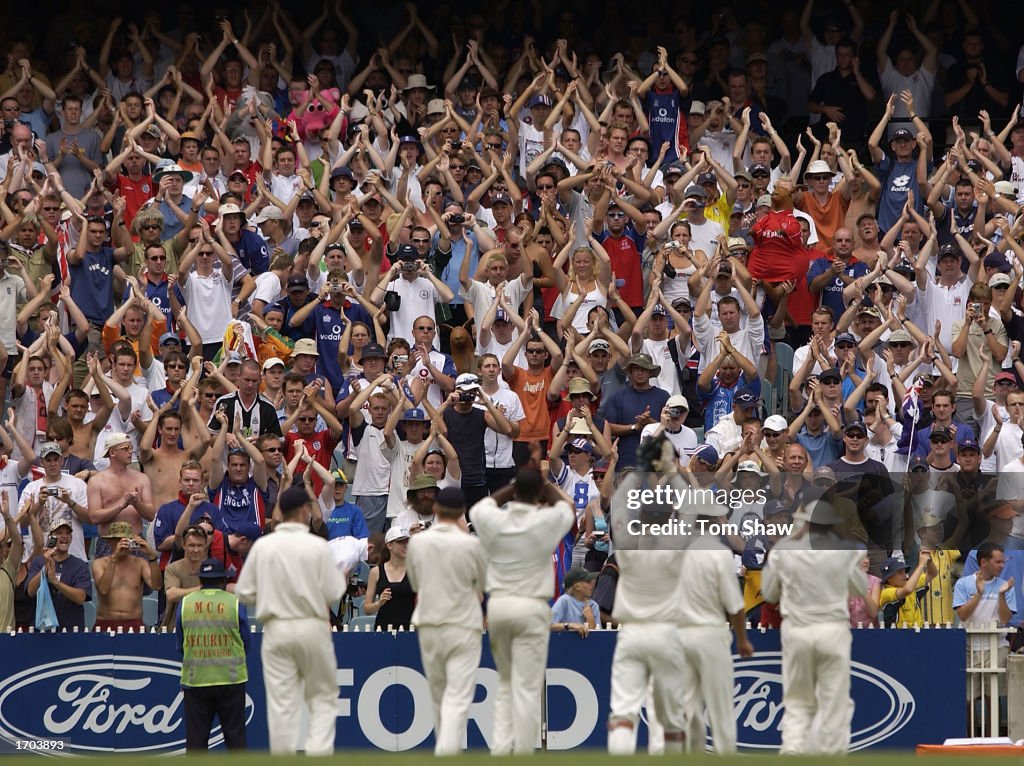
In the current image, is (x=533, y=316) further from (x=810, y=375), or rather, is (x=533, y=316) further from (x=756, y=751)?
(x=756, y=751)

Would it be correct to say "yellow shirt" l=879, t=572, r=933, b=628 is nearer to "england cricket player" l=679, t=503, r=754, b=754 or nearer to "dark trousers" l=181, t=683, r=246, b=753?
"england cricket player" l=679, t=503, r=754, b=754

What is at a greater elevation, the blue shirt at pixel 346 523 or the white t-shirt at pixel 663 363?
the white t-shirt at pixel 663 363

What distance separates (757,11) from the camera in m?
26.1

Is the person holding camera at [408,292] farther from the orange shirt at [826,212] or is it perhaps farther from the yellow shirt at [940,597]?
the yellow shirt at [940,597]

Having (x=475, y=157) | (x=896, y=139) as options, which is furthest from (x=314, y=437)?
(x=896, y=139)

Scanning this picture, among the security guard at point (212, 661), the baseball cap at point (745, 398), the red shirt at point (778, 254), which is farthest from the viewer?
the red shirt at point (778, 254)

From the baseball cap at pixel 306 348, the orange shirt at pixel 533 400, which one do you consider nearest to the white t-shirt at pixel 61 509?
the baseball cap at pixel 306 348

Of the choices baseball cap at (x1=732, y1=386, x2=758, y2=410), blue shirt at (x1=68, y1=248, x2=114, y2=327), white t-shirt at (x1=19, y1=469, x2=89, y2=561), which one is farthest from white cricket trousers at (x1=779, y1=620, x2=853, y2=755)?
→ blue shirt at (x1=68, y1=248, x2=114, y2=327)

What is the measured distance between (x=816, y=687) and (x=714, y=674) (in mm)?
806

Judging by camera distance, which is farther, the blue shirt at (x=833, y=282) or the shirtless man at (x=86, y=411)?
the blue shirt at (x=833, y=282)

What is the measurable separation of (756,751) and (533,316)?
5304 millimetres

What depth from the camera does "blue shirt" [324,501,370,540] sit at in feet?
59.0

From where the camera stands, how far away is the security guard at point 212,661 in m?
15.2

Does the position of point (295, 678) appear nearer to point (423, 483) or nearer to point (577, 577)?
point (577, 577)
